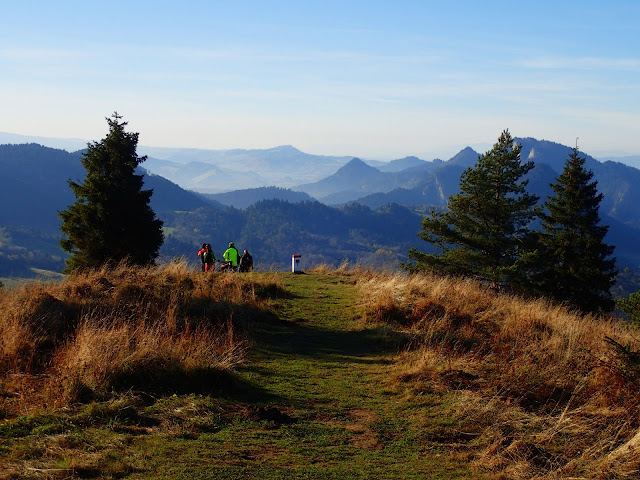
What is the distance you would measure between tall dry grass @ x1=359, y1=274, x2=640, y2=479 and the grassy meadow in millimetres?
24

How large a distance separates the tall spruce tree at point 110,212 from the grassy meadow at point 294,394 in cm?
1290

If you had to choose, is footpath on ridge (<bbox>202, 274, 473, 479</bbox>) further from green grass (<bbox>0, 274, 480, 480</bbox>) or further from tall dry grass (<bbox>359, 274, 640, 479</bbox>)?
tall dry grass (<bbox>359, 274, 640, 479</bbox>)

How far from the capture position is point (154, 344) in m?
6.80

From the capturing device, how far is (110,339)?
6754mm

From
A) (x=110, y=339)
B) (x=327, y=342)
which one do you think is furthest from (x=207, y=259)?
(x=110, y=339)

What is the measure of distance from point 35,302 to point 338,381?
5.07 m

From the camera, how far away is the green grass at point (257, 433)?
4.35 metres

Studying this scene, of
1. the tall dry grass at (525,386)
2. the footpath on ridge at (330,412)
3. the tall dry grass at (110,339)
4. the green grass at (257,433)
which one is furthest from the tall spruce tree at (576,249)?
the green grass at (257,433)

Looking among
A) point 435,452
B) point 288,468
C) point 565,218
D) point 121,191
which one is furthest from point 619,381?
point 565,218

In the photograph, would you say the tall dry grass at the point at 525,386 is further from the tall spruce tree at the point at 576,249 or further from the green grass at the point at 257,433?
the tall spruce tree at the point at 576,249

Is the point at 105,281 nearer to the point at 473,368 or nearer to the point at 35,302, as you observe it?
the point at 35,302

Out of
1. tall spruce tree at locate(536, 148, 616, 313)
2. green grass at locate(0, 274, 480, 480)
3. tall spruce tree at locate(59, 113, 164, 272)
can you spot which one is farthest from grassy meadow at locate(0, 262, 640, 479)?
tall spruce tree at locate(536, 148, 616, 313)

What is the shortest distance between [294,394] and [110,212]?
61.1 ft

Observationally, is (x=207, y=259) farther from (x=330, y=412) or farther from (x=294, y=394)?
(x=330, y=412)
